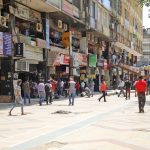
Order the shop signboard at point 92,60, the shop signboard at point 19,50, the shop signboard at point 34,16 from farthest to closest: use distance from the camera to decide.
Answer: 1. the shop signboard at point 92,60
2. the shop signboard at point 34,16
3. the shop signboard at point 19,50

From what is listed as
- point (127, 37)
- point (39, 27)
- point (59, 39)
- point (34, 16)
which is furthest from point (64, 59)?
point (127, 37)

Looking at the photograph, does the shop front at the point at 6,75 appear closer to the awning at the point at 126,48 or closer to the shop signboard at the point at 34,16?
the shop signboard at the point at 34,16

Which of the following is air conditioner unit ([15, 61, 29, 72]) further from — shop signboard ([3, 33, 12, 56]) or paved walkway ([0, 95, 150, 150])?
paved walkway ([0, 95, 150, 150])

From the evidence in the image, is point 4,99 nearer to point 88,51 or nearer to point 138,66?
point 88,51

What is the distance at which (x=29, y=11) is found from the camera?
33.2 metres

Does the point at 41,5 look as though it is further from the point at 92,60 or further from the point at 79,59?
the point at 92,60

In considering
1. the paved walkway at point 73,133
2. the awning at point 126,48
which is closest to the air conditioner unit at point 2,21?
the paved walkway at point 73,133

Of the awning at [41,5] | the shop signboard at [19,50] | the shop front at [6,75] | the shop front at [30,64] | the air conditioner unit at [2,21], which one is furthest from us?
the awning at [41,5]

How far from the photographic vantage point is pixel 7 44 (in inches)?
1116

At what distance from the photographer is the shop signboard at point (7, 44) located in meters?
28.1

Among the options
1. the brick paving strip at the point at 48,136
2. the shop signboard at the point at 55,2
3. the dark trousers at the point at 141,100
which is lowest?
the brick paving strip at the point at 48,136

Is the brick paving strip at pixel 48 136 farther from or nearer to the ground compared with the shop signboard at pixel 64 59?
nearer to the ground

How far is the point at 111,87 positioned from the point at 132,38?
1704 centimetres

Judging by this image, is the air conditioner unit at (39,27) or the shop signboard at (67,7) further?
the shop signboard at (67,7)
